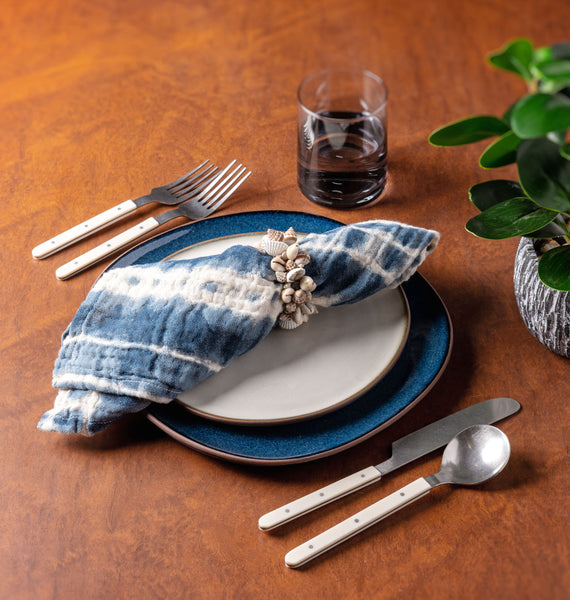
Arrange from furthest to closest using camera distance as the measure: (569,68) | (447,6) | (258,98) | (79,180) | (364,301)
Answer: (447,6), (258,98), (79,180), (364,301), (569,68)

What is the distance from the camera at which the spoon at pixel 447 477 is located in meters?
0.57

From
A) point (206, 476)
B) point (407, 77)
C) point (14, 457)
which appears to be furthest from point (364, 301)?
point (407, 77)

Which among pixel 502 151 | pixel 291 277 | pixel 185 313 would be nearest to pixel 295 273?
pixel 291 277

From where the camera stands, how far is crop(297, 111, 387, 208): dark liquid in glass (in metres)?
0.81

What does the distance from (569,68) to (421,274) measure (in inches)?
14.1

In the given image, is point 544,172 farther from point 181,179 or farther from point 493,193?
point 181,179

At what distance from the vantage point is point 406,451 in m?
0.63

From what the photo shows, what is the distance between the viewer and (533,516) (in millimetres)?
595

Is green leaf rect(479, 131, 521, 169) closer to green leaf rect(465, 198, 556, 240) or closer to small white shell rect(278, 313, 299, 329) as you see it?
green leaf rect(465, 198, 556, 240)

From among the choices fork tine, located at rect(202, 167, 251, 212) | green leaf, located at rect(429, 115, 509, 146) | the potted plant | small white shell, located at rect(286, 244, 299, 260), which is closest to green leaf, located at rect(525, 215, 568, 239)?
the potted plant

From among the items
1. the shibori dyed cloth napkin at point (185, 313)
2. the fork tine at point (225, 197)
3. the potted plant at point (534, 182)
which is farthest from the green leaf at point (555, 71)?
the fork tine at point (225, 197)

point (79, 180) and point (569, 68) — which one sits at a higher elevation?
point (569, 68)

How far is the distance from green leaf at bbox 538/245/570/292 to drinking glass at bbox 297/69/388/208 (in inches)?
10.7

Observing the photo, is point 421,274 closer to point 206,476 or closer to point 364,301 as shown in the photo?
point 364,301
